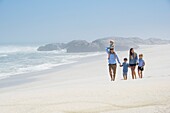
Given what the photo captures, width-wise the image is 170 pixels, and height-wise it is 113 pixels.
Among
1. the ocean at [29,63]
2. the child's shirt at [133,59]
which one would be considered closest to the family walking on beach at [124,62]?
the child's shirt at [133,59]

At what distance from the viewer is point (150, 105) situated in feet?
21.1

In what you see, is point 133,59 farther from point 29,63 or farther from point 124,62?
point 29,63

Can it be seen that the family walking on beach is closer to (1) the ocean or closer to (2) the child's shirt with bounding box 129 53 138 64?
(2) the child's shirt with bounding box 129 53 138 64

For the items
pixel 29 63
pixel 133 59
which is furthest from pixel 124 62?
pixel 29 63

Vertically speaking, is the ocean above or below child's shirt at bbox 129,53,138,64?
below

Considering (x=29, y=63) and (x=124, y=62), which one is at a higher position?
(x=124, y=62)

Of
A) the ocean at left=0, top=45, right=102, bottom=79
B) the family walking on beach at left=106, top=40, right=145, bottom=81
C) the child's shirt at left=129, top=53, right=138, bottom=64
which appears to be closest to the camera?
the family walking on beach at left=106, top=40, right=145, bottom=81

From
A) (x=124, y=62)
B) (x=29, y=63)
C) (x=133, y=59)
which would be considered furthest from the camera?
(x=29, y=63)

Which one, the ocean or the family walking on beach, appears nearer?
the family walking on beach

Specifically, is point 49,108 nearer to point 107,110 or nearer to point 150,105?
point 107,110

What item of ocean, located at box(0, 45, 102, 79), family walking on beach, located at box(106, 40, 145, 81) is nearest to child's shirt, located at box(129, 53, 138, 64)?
family walking on beach, located at box(106, 40, 145, 81)

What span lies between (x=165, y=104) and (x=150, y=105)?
28 cm

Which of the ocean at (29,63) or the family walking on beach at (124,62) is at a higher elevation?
the family walking on beach at (124,62)

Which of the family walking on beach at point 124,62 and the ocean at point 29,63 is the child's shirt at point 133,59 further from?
the ocean at point 29,63
